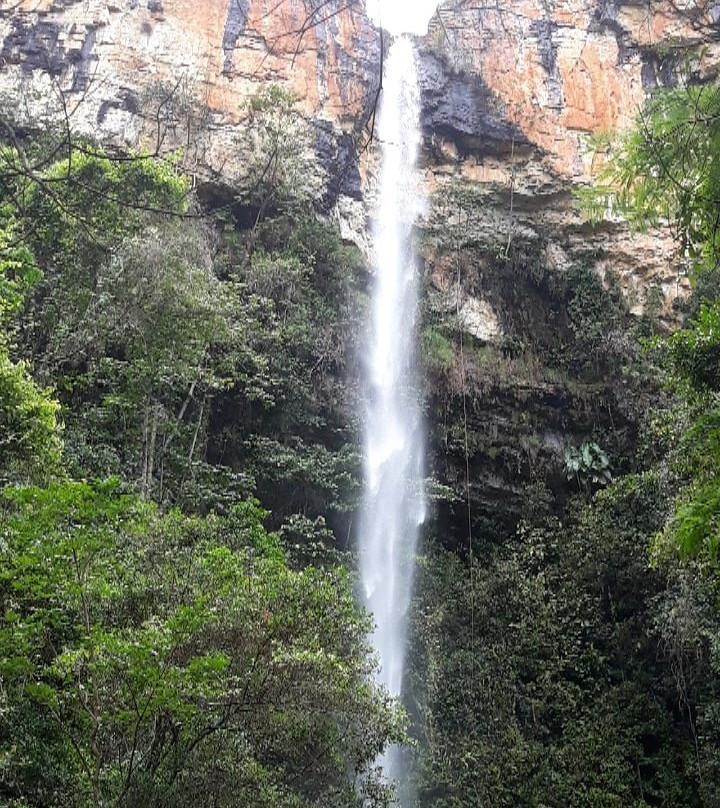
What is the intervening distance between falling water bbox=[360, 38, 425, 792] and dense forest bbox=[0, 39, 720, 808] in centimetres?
45

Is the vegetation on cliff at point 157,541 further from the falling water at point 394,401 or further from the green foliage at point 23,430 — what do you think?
the falling water at point 394,401

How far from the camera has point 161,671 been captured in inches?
189

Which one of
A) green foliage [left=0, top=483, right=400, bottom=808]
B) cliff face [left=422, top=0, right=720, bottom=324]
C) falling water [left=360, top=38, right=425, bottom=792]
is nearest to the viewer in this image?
green foliage [left=0, top=483, right=400, bottom=808]

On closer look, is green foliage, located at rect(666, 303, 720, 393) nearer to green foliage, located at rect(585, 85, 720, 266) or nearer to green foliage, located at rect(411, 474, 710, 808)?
green foliage, located at rect(585, 85, 720, 266)

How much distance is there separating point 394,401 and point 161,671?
11.3 m

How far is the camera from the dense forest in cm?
495

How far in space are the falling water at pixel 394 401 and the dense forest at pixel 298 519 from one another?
0.45 meters

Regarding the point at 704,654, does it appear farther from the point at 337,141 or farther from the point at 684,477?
the point at 337,141

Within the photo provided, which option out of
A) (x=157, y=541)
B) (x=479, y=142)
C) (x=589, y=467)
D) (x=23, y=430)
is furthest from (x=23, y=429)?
(x=479, y=142)

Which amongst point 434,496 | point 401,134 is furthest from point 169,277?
point 401,134

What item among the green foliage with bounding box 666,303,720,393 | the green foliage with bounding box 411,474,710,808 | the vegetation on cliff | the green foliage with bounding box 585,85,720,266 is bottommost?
the green foliage with bounding box 411,474,710,808

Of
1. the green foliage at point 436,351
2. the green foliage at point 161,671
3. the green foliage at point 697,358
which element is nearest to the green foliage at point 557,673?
the green foliage at point 436,351

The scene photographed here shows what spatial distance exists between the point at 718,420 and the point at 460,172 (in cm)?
1515

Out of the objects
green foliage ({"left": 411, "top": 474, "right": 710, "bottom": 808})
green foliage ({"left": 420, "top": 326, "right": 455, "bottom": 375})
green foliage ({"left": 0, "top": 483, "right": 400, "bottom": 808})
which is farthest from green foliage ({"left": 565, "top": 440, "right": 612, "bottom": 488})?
green foliage ({"left": 0, "top": 483, "right": 400, "bottom": 808})
